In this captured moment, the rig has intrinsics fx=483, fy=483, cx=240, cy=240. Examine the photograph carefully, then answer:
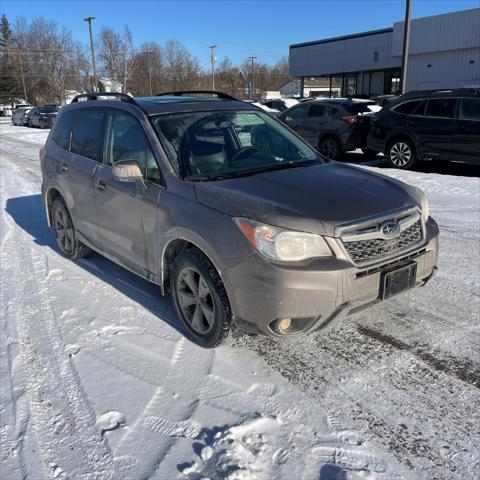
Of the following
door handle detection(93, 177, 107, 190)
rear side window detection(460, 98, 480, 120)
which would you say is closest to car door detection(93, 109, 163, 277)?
door handle detection(93, 177, 107, 190)

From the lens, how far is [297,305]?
2.95m

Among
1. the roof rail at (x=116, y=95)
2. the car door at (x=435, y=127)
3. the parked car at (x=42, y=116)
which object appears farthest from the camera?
the parked car at (x=42, y=116)

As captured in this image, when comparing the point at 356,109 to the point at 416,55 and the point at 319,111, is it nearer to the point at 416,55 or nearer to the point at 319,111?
the point at 319,111

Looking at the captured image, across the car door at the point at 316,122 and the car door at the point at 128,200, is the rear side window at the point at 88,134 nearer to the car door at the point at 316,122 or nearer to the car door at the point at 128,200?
the car door at the point at 128,200

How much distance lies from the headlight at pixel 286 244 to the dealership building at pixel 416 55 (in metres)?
30.0

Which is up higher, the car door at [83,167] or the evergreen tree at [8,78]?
the evergreen tree at [8,78]

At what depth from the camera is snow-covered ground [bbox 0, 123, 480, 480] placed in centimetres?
245

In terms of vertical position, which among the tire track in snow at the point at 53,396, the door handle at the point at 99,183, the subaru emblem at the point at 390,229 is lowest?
the tire track in snow at the point at 53,396

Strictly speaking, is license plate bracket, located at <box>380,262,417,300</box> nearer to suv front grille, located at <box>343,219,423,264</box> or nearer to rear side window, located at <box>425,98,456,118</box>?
suv front grille, located at <box>343,219,423,264</box>

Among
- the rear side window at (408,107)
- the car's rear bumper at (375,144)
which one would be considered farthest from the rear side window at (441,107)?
the car's rear bumper at (375,144)

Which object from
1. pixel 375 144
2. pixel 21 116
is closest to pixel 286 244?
pixel 375 144

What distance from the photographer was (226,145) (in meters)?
4.04

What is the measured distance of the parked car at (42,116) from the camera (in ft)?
101

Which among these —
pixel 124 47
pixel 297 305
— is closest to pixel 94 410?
pixel 297 305
